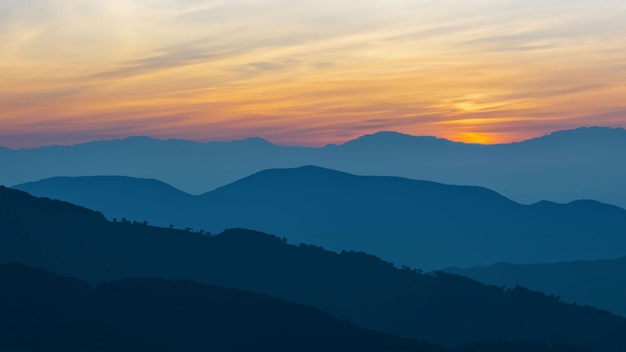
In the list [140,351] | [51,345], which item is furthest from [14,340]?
[140,351]

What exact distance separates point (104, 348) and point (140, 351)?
307 inches

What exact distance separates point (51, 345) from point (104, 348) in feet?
35.2

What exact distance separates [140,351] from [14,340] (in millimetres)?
25786

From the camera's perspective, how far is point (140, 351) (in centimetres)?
19825

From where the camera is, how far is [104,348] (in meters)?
195

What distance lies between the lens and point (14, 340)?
190750 mm

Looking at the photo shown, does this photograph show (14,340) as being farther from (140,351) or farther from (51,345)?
(140,351)

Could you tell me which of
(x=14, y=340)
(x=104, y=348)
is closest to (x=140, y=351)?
(x=104, y=348)

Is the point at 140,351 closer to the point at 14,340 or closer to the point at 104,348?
the point at 104,348

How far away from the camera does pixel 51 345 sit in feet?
630
